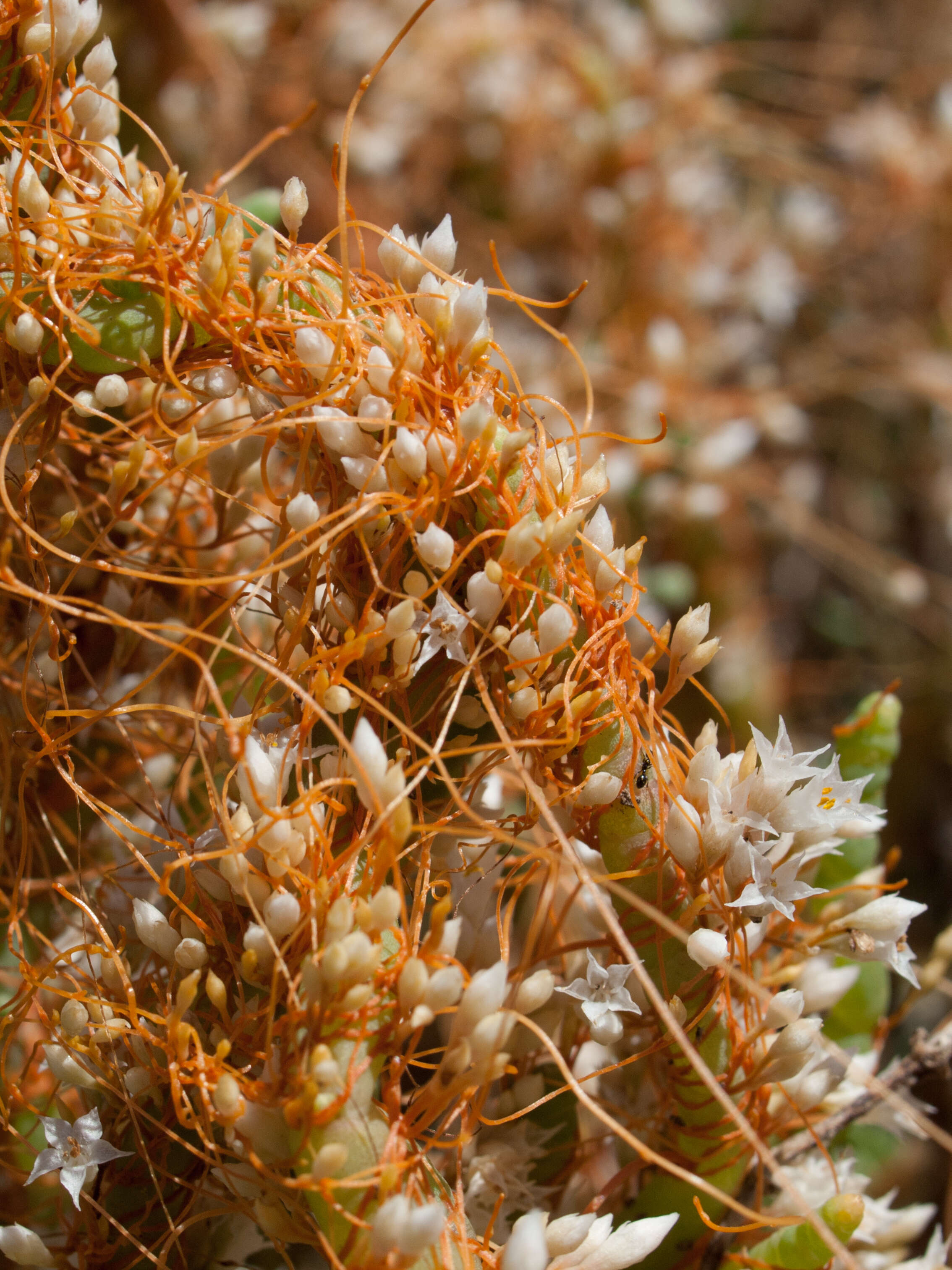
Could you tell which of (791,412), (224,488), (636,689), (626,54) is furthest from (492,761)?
(626,54)

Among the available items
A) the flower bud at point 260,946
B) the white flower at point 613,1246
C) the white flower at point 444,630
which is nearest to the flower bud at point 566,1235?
the white flower at point 613,1246

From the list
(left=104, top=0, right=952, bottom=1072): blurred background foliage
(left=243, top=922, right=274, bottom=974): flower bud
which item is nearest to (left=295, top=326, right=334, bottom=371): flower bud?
(left=243, top=922, right=274, bottom=974): flower bud

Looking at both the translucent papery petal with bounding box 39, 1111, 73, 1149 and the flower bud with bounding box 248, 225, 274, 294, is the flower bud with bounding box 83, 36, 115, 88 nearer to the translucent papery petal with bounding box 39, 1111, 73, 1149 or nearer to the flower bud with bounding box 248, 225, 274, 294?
the flower bud with bounding box 248, 225, 274, 294

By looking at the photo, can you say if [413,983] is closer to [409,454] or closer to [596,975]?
[596,975]

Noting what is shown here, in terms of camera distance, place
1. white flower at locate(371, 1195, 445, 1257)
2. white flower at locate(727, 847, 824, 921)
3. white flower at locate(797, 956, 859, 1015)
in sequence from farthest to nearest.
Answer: white flower at locate(797, 956, 859, 1015) → white flower at locate(727, 847, 824, 921) → white flower at locate(371, 1195, 445, 1257)

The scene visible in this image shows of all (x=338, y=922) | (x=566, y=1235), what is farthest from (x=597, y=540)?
(x=566, y=1235)

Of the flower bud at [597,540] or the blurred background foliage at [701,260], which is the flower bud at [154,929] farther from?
the blurred background foliage at [701,260]

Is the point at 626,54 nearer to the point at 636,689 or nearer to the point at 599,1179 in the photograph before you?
the point at 636,689
